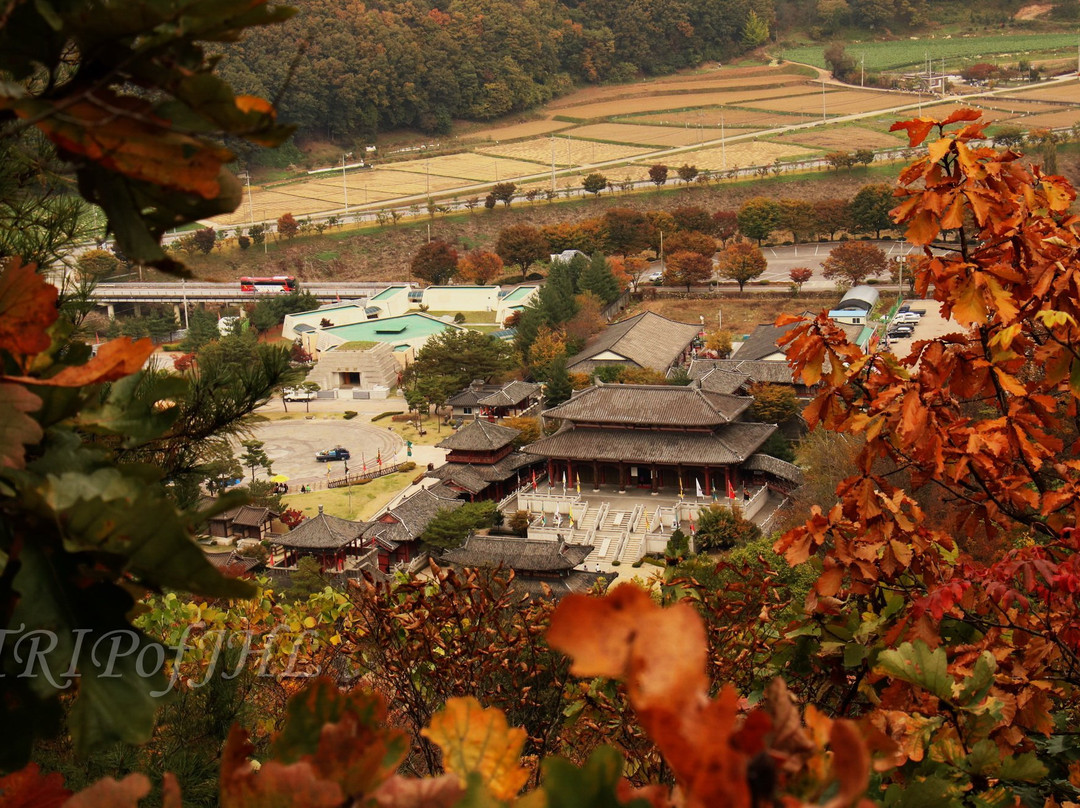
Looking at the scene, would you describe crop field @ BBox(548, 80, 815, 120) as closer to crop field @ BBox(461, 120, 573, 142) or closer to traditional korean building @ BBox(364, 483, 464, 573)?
crop field @ BBox(461, 120, 573, 142)

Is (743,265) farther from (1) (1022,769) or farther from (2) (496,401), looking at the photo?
(1) (1022,769)

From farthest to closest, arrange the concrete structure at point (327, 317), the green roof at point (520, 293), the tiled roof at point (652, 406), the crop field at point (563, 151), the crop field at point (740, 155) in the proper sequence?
the crop field at point (563, 151)
the crop field at point (740, 155)
the green roof at point (520, 293)
the concrete structure at point (327, 317)
the tiled roof at point (652, 406)

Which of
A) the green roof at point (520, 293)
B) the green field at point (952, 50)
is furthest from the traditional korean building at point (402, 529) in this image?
the green field at point (952, 50)

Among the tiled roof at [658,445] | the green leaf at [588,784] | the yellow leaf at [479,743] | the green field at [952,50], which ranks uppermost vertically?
the green leaf at [588,784]

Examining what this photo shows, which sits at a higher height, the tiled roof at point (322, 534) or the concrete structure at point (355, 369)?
the tiled roof at point (322, 534)

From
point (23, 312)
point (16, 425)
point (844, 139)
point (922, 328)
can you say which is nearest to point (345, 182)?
point (844, 139)

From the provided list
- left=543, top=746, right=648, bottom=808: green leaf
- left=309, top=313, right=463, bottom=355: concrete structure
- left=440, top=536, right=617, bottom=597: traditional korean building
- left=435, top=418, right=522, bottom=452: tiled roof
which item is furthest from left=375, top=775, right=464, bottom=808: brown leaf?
left=309, top=313, right=463, bottom=355: concrete structure

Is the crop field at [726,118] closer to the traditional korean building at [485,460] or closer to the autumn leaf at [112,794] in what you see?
the traditional korean building at [485,460]
